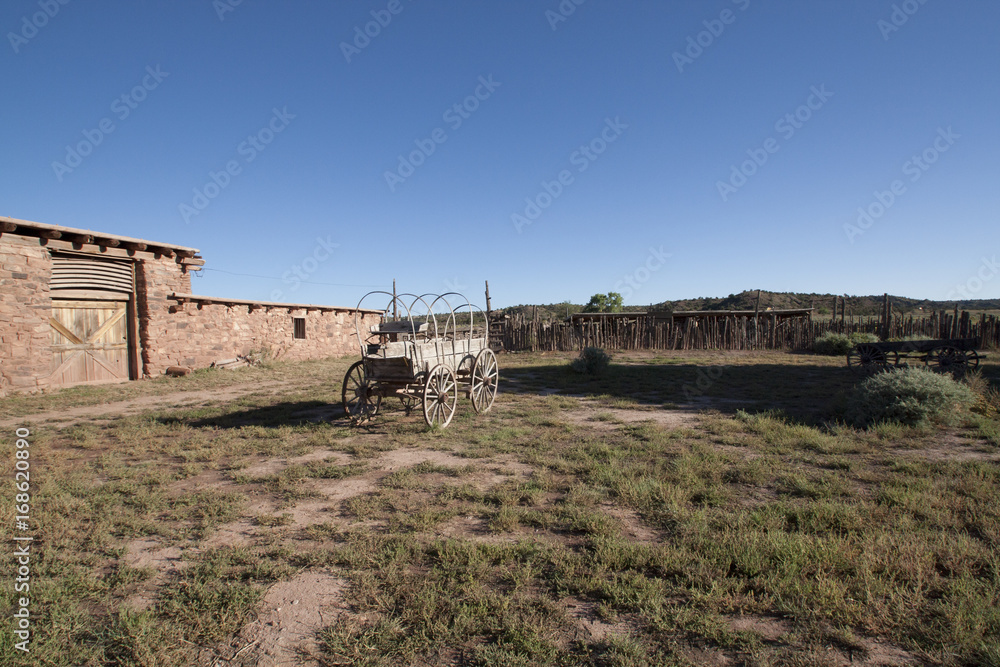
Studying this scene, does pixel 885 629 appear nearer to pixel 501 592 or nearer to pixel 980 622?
pixel 980 622

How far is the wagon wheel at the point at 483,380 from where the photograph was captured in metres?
7.53

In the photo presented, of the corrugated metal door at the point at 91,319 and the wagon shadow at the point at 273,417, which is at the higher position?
the corrugated metal door at the point at 91,319

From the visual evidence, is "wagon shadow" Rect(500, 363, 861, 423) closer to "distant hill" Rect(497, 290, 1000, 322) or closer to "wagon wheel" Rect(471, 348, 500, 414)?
"wagon wheel" Rect(471, 348, 500, 414)

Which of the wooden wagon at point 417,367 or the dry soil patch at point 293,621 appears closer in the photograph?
the dry soil patch at point 293,621

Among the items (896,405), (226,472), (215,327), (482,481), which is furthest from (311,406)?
(896,405)

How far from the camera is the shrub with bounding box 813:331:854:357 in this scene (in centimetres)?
1744

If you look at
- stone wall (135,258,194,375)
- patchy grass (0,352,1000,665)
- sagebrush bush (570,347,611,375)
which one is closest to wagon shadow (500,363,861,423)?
sagebrush bush (570,347,611,375)

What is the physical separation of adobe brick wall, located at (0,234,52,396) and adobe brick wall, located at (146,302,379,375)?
7.90ft

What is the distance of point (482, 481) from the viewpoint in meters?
4.39

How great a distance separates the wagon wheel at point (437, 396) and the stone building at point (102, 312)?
499 centimetres

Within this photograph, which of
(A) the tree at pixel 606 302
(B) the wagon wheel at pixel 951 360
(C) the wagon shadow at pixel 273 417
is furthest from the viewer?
(A) the tree at pixel 606 302

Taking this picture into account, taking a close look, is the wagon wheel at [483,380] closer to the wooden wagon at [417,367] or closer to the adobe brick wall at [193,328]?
the wooden wagon at [417,367]

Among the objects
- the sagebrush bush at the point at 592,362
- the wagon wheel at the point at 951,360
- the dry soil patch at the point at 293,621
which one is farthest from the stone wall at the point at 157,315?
the wagon wheel at the point at 951,360

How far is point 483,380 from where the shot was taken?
780 centimetres
